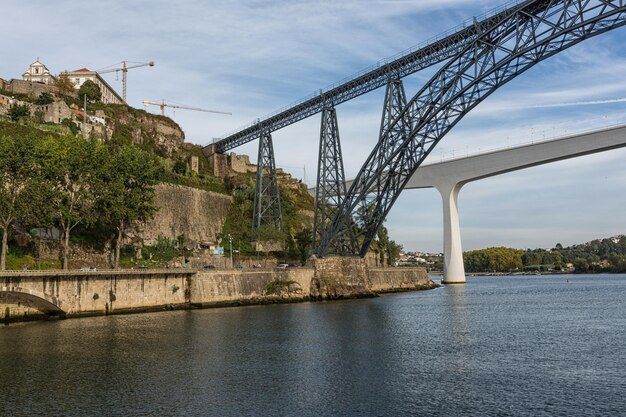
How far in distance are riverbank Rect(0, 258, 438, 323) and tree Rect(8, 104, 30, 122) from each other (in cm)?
3010

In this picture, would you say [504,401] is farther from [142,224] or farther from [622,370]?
[142,224]

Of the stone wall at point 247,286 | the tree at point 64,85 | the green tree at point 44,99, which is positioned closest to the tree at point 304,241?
the stone wall at point 247,286

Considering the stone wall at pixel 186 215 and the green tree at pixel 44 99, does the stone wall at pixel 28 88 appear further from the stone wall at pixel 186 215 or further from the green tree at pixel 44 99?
the stone wall at pixel 186 215

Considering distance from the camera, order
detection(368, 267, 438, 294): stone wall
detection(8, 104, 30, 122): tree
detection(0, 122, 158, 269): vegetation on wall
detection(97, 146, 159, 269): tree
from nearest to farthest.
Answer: detection(0, 122, 158, 269): vegetation on wall, detection(97, 146, 159, 269): tree, detection(8, 104, 30, 122): tree, detection(368, 267, 438, 294): stone wall

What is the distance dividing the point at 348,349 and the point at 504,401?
32.4 ft


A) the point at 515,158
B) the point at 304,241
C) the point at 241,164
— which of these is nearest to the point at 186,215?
the point at 304,241

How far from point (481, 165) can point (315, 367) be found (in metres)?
71.0

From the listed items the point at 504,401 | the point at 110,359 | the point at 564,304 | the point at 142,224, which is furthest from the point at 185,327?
the point at 564,304

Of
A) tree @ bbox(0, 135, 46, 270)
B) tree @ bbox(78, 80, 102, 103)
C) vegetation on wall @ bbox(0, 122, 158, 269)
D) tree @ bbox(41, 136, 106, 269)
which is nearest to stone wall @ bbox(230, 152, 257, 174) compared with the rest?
tree @ bbox(78, 80, 102, 103)

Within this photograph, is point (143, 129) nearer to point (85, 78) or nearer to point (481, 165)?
point (85, 78)

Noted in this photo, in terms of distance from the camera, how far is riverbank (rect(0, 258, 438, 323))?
38.2 metres

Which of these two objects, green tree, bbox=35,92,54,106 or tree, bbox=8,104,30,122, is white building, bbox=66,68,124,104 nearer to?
green tree, bbox=35,92,54,106

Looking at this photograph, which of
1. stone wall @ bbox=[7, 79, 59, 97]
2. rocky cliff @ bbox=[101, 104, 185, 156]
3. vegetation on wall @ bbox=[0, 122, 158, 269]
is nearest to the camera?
vegetation on wall @ bbox=[0, 122, 158, 269]

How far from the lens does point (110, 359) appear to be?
24.4 metres
